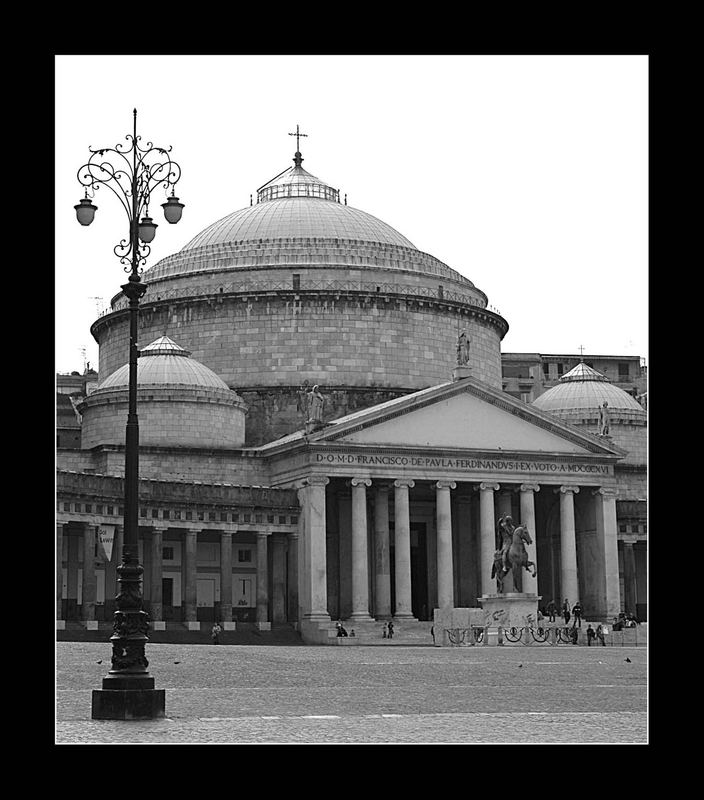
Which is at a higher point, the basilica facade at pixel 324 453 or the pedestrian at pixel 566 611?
the basilica facade at pixel 324 453

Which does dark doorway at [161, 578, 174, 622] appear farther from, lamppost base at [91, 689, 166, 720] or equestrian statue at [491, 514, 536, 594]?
lamppost base at [91, 689, 166, 720]

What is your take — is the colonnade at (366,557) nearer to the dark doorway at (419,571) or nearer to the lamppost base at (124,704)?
the dark doorway at (419,571)

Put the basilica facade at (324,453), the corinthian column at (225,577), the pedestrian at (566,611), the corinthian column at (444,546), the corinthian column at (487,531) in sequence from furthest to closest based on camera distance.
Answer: the corinthian column at (487,531) < the corinthian column at (444,546) < the basilica facade at (324,453) < the corinthian column at (225,577) < the pedestrian at (566,611)

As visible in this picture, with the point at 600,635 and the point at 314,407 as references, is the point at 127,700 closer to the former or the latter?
the point at 600,635

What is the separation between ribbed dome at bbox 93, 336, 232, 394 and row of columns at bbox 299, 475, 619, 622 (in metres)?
8.94

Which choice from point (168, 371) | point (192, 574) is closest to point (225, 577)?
point (192, 574)

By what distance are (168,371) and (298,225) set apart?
52.9ft

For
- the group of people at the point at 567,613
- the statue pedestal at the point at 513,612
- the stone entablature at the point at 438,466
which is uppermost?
the stone entablature at the point at 438,466

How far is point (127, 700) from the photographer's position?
24.6 m

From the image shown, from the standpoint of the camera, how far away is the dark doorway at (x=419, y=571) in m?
80.2

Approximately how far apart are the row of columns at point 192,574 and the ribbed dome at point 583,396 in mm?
25746

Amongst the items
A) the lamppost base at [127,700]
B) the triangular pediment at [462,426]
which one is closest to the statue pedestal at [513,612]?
the triangular pediment at [462,426]
